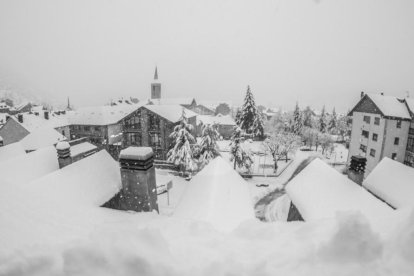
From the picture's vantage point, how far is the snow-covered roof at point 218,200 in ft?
30.0

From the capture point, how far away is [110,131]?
142 feet

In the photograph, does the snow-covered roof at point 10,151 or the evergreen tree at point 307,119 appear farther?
the evergreen tree at point 307,119

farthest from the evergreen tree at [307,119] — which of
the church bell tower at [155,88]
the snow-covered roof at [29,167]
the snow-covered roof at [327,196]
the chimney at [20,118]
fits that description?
the chimney at [20,118]

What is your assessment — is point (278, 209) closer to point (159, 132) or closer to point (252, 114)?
point (159, 132)

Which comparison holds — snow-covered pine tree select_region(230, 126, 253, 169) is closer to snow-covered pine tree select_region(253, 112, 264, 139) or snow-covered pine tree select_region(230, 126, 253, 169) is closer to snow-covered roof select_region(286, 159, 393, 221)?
snow-covered roof select_region(286, 159, 393, 221)

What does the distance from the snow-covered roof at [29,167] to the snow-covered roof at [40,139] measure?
1553 centimetres

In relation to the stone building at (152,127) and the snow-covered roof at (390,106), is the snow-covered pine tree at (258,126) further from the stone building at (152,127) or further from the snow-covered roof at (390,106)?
the snow-covered roof at (390,106)

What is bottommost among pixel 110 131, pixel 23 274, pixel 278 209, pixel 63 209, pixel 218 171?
pixel 278 209

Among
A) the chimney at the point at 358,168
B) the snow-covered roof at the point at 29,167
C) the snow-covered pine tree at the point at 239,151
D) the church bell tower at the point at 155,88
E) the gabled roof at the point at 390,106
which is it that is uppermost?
the church bell tower at the point at 155,88

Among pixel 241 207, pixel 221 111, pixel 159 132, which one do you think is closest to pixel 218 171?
pixel 241 207

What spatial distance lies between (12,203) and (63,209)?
3.26 ft

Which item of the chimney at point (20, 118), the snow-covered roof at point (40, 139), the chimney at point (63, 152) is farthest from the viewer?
the chimney at point (20, 118)

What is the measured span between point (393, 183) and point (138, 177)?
44.4 ft

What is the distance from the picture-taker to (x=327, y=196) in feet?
37.1
